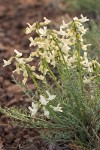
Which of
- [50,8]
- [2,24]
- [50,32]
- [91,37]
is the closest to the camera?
[50,32]

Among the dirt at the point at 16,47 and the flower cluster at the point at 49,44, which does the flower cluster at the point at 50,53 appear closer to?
the flower cluster at the point at 49,44

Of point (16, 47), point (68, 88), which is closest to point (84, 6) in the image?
point (16, 47)

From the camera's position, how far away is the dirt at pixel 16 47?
2330mm

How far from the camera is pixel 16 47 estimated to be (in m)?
3.69

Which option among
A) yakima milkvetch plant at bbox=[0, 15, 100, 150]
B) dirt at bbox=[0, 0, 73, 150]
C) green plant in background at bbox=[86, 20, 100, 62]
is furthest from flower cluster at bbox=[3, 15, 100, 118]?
green plant in background at bbox=[86, 20, 100, 62]

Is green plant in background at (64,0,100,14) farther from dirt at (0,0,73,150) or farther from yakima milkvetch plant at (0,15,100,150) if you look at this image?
yakima milkvetch plant at (0,15,100,150)

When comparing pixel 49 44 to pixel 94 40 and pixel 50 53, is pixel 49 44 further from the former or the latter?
pixel 94 40

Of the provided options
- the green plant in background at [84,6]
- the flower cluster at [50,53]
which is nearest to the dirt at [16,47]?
the green plant in background at [84,6]

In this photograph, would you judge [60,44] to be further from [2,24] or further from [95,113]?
[2,24]

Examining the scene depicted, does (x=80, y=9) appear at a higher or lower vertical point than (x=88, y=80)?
higher

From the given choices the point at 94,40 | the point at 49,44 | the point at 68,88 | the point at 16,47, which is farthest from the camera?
the point at 16,47

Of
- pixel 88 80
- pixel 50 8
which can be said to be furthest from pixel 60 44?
pixel 50 8

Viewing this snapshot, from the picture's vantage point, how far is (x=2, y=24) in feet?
13.6

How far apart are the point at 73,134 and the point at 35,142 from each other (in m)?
0.28
